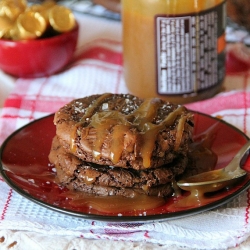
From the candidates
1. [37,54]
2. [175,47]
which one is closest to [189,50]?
[175,47]

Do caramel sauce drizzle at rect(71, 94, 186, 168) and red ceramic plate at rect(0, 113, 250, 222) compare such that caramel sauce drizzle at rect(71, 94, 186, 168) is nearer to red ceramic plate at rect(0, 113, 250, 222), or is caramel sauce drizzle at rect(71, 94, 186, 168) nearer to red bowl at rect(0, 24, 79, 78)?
red ceramic plate at rect(0, 113, 250, 222)

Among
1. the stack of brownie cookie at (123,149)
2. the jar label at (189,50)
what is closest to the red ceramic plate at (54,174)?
the stack of brownie cookie at (123,149)

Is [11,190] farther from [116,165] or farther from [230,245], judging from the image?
[230,245]

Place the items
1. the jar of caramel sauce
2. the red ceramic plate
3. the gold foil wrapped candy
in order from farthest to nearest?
the gold foil wrapped candy → the jar of caramel sauce → the red ceramic plate

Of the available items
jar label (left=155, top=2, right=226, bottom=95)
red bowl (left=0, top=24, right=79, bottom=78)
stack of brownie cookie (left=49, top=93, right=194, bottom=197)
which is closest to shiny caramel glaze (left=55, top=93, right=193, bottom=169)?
stack of brownie cookie (left=49, top=93, right=194, bottom=197)

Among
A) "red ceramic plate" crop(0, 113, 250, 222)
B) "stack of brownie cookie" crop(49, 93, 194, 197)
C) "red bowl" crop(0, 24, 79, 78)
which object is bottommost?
"red bowl" crop(0, 24, 79, 78)
